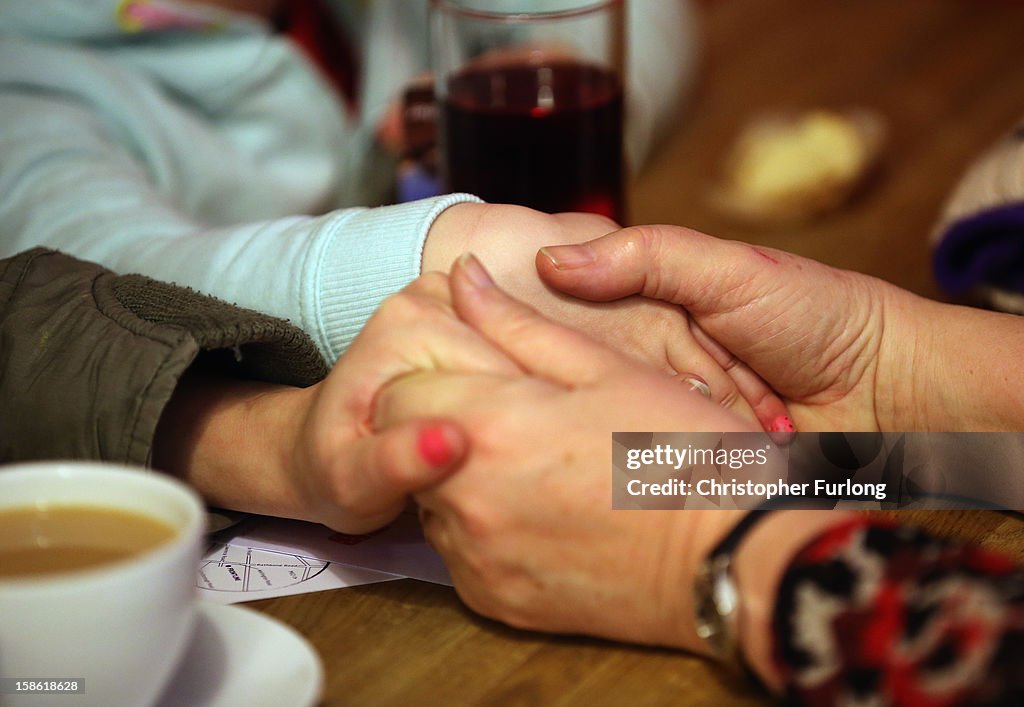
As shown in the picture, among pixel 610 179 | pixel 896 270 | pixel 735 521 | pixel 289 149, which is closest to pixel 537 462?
pixel 735 521

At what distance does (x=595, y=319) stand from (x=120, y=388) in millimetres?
236

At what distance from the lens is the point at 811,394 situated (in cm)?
60

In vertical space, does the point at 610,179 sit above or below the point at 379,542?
above

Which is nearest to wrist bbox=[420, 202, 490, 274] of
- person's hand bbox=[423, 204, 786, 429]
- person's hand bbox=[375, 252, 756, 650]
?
person's hand bbox=[423, 204, 786, 429]

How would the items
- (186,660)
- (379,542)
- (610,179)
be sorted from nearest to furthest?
(186,660) → (379,542) → (610,179)

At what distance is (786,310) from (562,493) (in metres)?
0.21

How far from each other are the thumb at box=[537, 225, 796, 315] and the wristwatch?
165 mm

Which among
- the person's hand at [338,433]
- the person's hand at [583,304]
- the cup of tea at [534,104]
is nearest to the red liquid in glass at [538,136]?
the cup of tea at [534,104]

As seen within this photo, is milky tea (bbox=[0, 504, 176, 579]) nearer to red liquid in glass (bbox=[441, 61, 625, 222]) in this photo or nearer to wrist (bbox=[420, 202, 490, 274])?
wrist (bbox=[420, 202, 490, 274])

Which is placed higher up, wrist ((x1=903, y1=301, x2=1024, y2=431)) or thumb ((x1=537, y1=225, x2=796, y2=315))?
thumb ((x1=537, y1=225, x2=796, y2=315))

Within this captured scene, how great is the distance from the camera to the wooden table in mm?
426

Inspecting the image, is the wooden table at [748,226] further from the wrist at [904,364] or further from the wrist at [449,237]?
the wrist at [449,237]

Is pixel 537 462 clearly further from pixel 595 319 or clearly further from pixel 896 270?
pixel 896 270

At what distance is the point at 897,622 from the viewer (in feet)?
1.10
